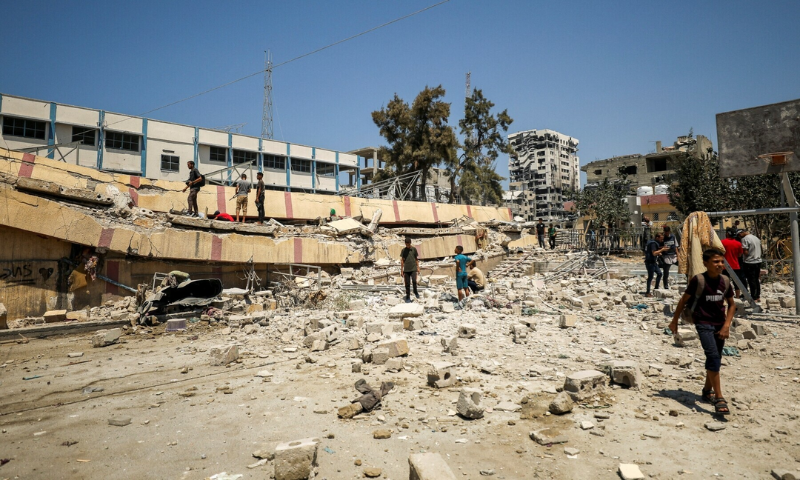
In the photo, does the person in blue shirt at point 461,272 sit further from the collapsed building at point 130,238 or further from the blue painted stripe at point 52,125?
the blue painted stripe at point 52,125

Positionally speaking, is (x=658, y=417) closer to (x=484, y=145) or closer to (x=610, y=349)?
(x=610, y=349)

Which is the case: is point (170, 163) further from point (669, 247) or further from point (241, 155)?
point (669, 247)

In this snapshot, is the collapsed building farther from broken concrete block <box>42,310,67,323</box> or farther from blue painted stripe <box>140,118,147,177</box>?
blue painted stripe <box>140,118,147,177</box>

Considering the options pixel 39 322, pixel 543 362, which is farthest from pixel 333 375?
pixel 39 322

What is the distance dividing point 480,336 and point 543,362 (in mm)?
1366

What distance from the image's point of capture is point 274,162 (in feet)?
107

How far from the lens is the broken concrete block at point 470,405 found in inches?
135

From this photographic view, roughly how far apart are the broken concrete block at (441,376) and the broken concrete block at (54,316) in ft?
26.2

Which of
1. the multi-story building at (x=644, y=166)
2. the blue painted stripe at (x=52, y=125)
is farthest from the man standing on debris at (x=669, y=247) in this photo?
the multi-story building at (x=644, y=166)

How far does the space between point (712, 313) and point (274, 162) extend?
1264 inches

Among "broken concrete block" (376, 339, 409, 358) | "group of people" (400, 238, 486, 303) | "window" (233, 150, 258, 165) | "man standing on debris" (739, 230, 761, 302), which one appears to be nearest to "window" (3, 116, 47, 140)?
"window" (233, 150, 258, 165)

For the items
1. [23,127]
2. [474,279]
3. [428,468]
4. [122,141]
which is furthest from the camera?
[122,141]

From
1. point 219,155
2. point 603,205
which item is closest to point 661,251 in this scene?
point 603,205

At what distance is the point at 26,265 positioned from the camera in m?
8.52
